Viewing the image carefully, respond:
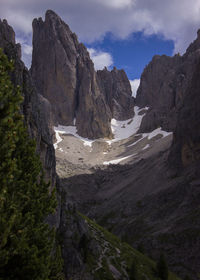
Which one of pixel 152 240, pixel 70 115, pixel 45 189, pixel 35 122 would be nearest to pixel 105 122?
pixel 70 115

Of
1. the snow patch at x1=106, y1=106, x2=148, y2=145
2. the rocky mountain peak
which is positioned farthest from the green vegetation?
the rocky mountain peak

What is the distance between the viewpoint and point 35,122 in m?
23.5

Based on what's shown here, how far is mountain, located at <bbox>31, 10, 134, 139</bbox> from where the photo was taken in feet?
507

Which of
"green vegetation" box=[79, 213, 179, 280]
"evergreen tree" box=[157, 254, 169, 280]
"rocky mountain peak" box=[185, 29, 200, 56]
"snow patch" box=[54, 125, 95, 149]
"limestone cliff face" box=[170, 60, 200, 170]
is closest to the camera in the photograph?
"green vegetation" box=[79, 213, 179, 280]

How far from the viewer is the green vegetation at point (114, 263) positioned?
2453 cm

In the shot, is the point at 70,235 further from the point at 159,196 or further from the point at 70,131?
the point at 70,131

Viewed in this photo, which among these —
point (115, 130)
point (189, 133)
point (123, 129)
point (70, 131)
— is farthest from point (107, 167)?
point (123, 129)

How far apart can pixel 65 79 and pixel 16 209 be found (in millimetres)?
151646

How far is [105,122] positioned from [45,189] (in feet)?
510

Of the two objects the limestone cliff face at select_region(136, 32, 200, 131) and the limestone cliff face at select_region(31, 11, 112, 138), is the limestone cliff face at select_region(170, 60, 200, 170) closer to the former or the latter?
the limestone cliff face at select_region(136, 32, 200, 131)

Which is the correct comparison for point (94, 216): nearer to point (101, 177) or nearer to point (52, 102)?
point (101, 177)

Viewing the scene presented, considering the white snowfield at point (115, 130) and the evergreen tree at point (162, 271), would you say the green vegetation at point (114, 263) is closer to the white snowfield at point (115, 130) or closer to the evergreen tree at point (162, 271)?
the evergreen tree at point (162, 271)

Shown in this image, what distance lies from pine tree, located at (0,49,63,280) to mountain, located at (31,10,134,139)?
144 m

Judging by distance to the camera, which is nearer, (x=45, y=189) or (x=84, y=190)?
(x=45, y=189)
